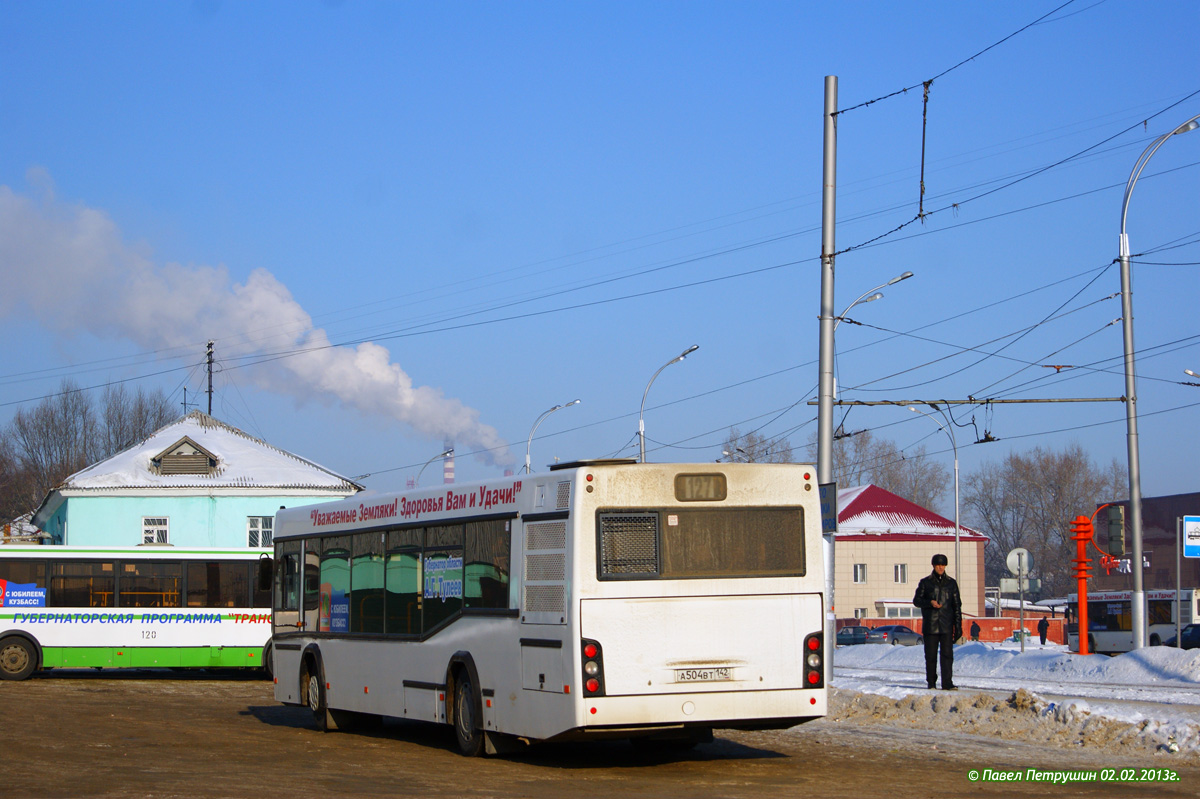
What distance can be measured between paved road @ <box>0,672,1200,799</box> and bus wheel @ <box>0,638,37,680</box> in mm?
10527

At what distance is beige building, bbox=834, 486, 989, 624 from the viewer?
280 ft

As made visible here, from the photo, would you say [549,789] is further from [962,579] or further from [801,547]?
[962,579]

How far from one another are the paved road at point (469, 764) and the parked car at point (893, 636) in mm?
47880

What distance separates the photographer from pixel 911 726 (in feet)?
48.6

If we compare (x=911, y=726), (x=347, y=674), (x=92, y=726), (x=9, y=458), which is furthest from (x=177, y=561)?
(x=9, y=458)

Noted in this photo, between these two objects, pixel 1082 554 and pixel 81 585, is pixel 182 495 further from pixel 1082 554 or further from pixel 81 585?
pixel 1082 554

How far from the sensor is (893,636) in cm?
6259

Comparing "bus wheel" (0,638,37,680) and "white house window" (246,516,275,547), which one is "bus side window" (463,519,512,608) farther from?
"white house window" (246,516,275,547)

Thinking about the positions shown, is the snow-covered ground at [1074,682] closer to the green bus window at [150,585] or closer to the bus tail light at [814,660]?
the bus tail light at [814,660]

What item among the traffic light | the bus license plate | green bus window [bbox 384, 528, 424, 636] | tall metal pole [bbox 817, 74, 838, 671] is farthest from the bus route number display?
the traffic light

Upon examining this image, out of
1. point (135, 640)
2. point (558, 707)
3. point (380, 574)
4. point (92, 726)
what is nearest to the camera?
point (558, 707)

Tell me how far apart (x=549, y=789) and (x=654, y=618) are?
1584mm

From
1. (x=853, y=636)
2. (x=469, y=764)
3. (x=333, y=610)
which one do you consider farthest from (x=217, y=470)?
(x=469, y=764)

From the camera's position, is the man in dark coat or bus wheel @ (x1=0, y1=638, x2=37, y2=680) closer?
the man in dark coat
